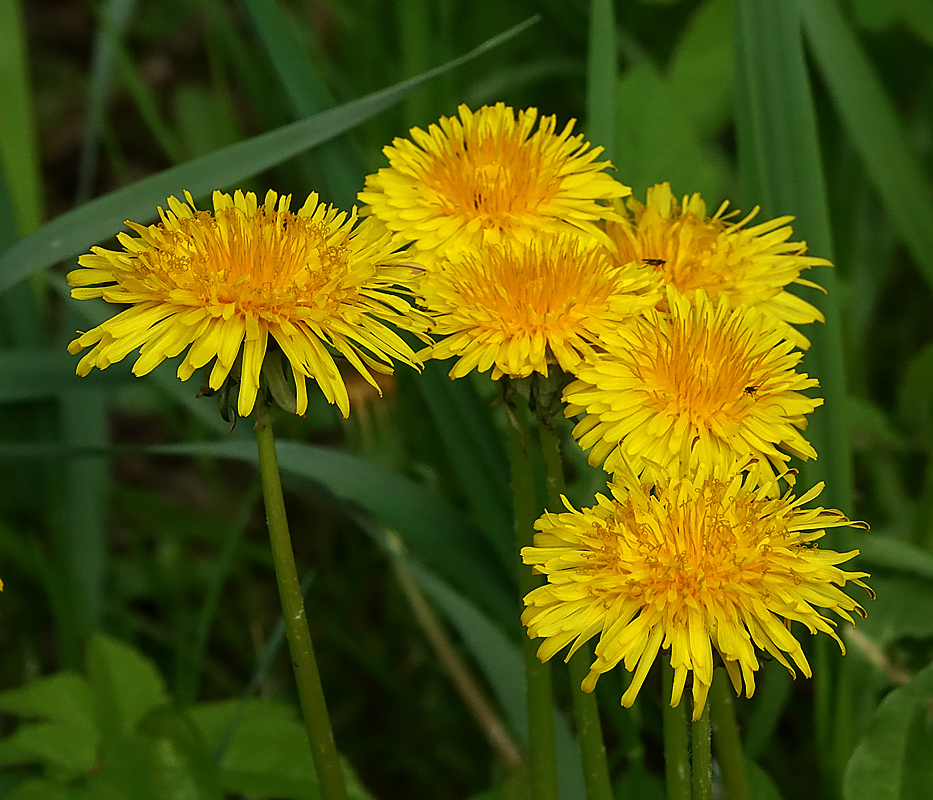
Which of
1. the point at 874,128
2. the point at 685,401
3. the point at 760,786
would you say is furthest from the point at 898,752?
the point at 874,128

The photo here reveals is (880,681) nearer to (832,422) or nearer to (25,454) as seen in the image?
(832,422)

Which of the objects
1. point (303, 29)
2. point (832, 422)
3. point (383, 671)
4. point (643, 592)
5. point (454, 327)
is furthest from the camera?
point (303, 29)

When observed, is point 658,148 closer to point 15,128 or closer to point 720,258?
point 720,258

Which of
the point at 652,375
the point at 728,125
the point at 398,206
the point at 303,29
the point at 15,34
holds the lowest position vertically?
the point at 652,375

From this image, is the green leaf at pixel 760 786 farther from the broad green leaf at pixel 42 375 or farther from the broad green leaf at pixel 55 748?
the broad green leaf at pixel 42 375

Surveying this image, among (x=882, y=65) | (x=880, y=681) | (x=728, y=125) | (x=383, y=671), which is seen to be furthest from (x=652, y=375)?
(x=728, y=125)

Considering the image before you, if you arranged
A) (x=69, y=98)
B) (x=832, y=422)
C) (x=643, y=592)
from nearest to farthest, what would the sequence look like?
(x=643, y=592) < (x=832, y=422) < (x=69, y=98)
